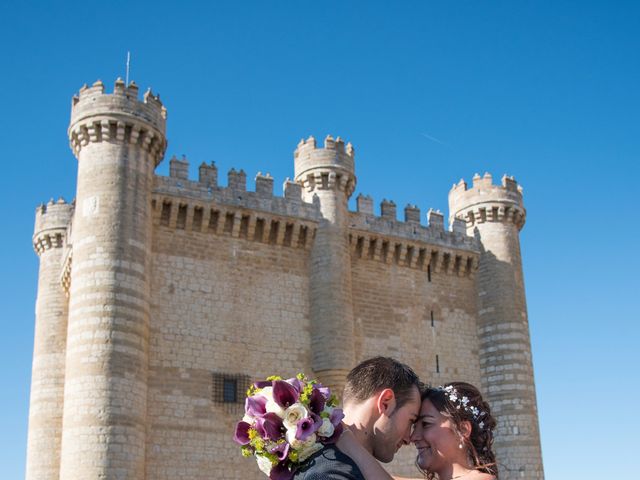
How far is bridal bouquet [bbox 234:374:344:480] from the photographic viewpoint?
401cm

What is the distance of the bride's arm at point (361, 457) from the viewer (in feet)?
12.7

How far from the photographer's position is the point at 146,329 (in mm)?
21281

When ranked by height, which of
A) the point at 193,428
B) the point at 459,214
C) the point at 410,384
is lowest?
the point at 410,384

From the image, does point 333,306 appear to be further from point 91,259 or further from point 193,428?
point 91,259

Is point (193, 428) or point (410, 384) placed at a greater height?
point (193, 428)

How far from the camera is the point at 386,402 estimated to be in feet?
14.1

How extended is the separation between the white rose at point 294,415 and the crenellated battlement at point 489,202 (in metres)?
24.9

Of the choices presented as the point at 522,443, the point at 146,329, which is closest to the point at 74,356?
the point at 146,329

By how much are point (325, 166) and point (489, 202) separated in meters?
6.51

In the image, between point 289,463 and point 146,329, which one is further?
point 146,329

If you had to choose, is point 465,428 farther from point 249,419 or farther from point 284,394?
point 249,419

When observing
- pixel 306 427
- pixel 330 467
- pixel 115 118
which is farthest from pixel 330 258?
pixel 330 467

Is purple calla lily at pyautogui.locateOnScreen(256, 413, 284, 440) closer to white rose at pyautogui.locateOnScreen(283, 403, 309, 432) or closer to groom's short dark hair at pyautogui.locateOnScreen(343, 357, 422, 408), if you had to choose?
white rose at pyautogui.locateOnScreen(283, 403, 309, 432)

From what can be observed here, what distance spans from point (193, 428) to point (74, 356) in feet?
11.6
